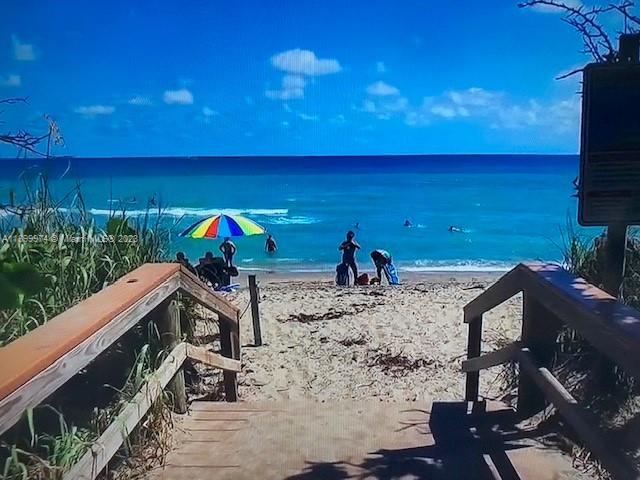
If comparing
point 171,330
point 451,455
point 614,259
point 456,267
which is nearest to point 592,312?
point 614,259

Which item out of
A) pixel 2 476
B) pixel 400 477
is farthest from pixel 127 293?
pixel 400 477

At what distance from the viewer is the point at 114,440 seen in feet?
7.31

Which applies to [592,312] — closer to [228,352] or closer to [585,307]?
[585,307]

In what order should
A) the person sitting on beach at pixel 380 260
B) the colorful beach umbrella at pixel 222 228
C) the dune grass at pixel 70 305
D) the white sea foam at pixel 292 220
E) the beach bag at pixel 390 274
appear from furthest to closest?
the white sea foam at pixel 292 220, the person sitting on beach at pixel 380 260, the beach bag at pixel 390 274, the colorful beach umbrella at pixel 222 228, the dune grass at pixel 70 305

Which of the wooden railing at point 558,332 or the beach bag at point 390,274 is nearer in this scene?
the wooden railing at point 558,332

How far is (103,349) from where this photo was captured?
2.09 meters

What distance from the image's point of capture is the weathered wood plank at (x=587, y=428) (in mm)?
1938

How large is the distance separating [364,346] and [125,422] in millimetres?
5345

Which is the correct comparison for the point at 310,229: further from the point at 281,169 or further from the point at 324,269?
the point at 281,169

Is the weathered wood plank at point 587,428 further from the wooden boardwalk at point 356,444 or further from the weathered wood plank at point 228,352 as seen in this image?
the weathered wood plank at point 228,352

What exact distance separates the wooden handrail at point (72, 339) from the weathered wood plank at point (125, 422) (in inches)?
11.3

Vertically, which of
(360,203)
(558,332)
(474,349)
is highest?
(360,203)

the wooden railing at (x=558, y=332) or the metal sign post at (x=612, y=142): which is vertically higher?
the metal sign post at (x=612, y=142)

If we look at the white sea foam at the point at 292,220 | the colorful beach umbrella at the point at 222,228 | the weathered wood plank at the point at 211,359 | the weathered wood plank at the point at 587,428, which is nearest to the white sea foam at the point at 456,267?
the colorful beach umbrella at the point at 222,228
